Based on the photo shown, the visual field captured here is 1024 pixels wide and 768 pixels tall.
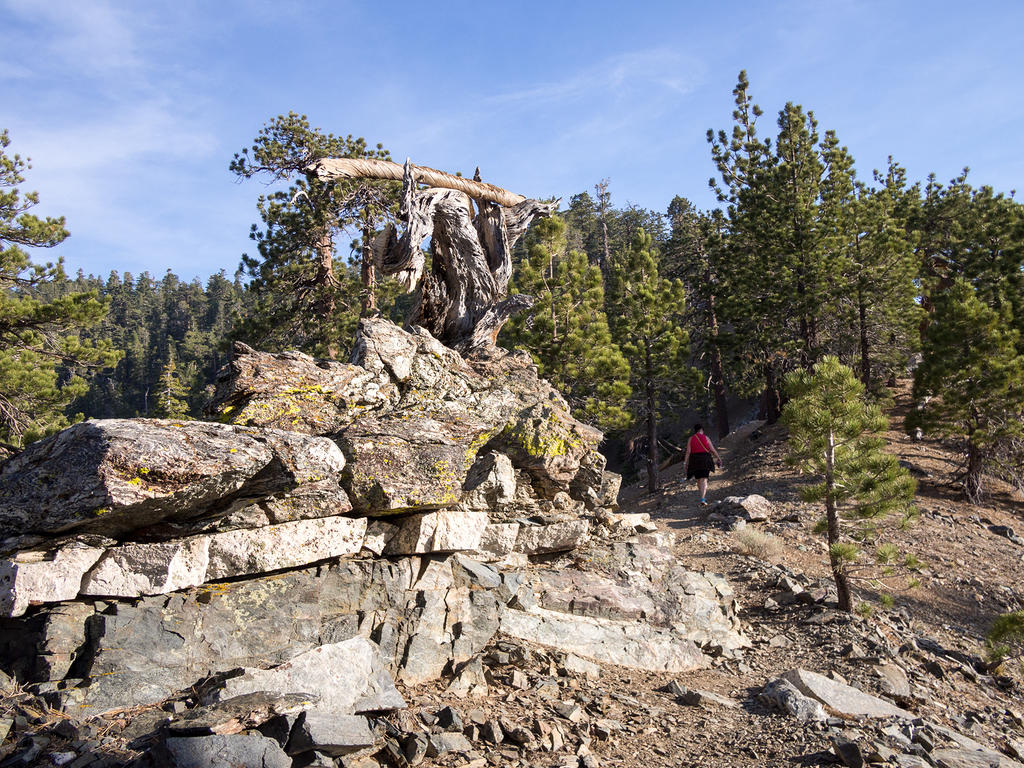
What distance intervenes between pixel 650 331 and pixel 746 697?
633 inches

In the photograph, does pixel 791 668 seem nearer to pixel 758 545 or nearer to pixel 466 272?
pixel 758 545

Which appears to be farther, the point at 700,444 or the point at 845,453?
the point at 700,444

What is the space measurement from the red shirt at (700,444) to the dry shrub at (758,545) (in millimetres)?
3247

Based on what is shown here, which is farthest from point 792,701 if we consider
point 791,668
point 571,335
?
point 571,335

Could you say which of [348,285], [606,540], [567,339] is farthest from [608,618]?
[348,285]

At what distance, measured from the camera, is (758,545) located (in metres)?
12.4

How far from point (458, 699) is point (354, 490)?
2.20 metres

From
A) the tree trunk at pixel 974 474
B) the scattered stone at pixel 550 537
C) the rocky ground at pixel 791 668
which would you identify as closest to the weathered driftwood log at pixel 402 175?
the scattered stone at pixel 550 537

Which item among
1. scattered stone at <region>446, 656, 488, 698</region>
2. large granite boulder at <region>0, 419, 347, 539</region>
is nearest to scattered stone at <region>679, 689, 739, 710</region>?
scattered stone at <region>446, 656, 488, 698</region>

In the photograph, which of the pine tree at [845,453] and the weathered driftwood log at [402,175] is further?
the pine tree at [845,453]

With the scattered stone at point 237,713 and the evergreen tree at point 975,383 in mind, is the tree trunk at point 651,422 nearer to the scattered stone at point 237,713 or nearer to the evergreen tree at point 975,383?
the evergreen tree at point 975,383

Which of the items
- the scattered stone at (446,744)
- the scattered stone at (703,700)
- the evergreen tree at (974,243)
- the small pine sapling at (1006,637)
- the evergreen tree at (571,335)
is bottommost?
the small pine sapling at (1006,637)

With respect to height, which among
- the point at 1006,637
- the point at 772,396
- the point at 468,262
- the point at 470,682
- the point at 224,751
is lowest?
the point at 1006,637

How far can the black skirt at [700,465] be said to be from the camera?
15992 mm
